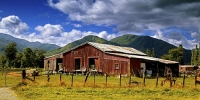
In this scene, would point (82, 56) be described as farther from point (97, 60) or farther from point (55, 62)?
point (55, 62)

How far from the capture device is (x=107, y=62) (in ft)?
174

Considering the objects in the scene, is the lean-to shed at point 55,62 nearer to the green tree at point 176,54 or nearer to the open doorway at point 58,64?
the open doorway at point 58,64

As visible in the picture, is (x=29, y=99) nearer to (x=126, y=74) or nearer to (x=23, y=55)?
(x=126, y=74)

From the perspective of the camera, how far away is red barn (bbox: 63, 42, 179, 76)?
4950cm

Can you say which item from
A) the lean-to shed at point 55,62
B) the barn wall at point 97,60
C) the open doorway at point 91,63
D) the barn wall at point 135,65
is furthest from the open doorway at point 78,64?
the barn wall at point 135,65

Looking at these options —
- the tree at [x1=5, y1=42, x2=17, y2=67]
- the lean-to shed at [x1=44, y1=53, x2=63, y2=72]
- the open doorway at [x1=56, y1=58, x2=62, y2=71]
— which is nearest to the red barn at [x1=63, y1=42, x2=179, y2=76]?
the open doorway at [x1=56, y1=58, x2=62, y2=71]

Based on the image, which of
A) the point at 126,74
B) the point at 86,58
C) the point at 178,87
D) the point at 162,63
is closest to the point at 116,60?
the point at 126,74

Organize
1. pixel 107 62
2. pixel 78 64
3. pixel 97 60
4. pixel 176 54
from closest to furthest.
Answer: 1. pixel 107 62
2. pixel 97 60
3. pixel 78 64
4. pixel 176 54

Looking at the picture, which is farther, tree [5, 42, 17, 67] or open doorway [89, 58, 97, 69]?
tree [5, 42, 17, 67]

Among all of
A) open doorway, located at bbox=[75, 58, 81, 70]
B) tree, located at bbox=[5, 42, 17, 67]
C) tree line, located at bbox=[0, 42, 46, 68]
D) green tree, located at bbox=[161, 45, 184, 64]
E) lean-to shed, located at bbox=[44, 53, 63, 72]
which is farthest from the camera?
green tree, located at bbox=[161, 45, 184, 64]

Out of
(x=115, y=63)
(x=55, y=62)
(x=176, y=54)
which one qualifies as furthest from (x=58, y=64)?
(x=176, y=54)

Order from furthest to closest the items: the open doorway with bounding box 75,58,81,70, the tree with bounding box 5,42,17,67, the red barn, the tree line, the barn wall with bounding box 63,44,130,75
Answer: the tree line, the tree with bounding box 5,42,17,67, the open doorway with bounding box 75,58,81,70, the barn wall with bounding box 63,44,130,75, the red barn

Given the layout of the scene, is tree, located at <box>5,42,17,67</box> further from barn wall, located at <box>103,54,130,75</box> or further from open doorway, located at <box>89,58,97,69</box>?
barn wall, located at <box>103,54,130,75</box>

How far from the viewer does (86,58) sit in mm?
57594
